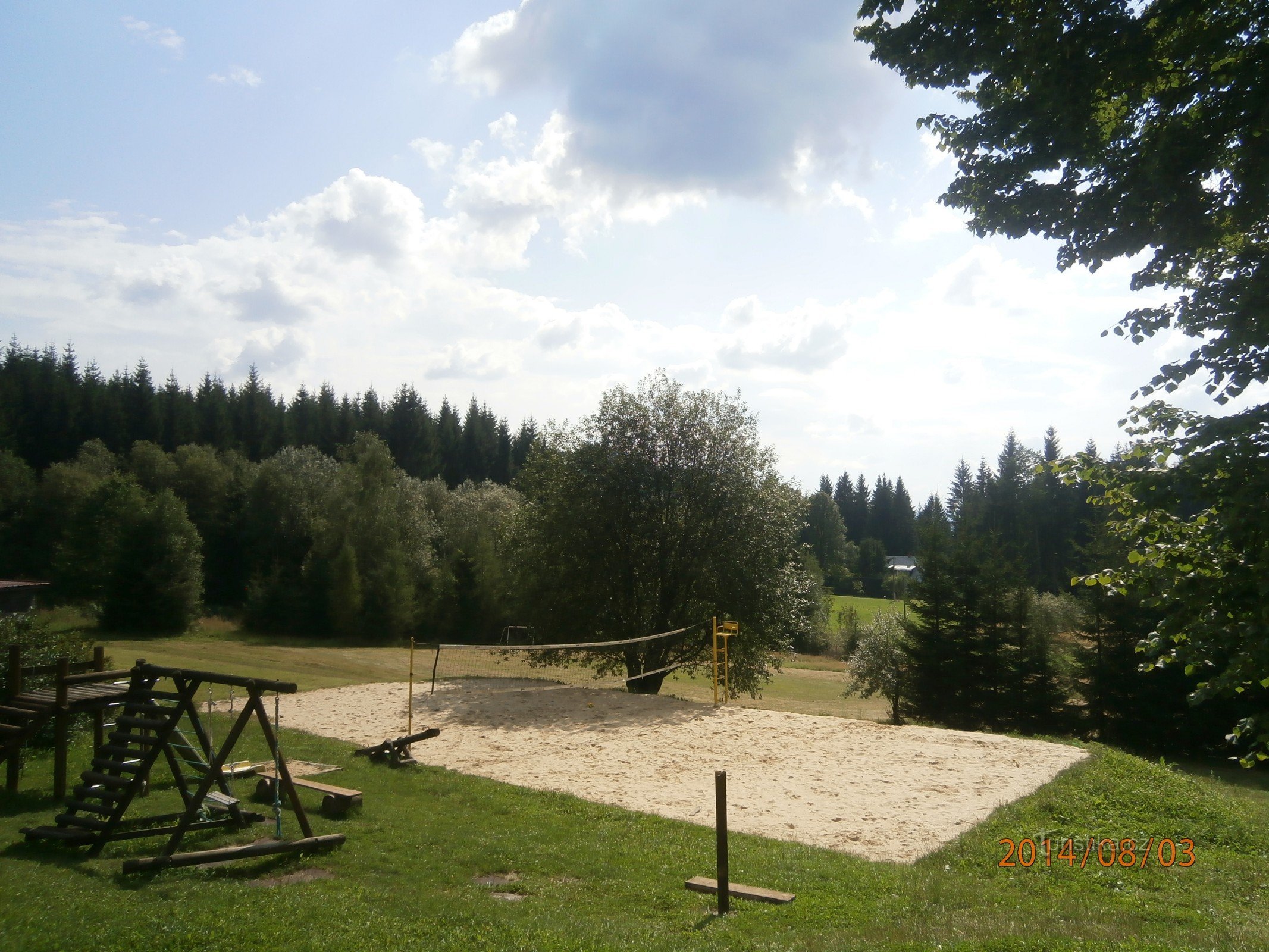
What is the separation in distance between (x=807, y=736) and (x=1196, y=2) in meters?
11.4

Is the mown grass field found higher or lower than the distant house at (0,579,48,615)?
lower

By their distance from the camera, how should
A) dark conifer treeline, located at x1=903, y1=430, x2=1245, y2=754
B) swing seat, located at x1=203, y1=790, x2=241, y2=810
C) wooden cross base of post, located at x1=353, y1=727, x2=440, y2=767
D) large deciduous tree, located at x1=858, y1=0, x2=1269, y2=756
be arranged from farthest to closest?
dark conifer treeline, located at x1=903, y1=430, x2=1245, y2=754 < wooden cross base of post, located at x1=353, y1=727, x2=440, y2=767 < swing seat, located at x1=203, y1=790, x2=241, y2=810 < large deciduous tree, located at x1=858, y1=0, x2=1269, y2=756

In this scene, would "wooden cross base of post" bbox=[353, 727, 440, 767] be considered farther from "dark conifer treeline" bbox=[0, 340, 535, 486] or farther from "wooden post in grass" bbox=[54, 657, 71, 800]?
"dark conifer treeline" bbox=[0, 340, 535, 486]

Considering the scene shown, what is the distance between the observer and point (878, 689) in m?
32.8

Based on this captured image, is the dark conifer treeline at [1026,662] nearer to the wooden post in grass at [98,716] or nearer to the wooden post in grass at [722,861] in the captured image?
the wooden post in grass at [722,861]

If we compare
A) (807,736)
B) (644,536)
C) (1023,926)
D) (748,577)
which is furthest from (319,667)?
(1023,926)

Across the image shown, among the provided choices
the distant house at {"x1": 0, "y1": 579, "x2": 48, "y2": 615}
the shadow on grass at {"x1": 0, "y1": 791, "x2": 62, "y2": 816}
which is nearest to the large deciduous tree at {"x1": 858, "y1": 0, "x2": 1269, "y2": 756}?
the shadow on grass at {"x1": 0, "y1": 791, "x2": 62, "y2": 816}

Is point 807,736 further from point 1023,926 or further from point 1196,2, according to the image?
point 1196,2

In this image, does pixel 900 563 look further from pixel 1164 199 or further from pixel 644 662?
pixel 1164 199

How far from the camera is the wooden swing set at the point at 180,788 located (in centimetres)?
716

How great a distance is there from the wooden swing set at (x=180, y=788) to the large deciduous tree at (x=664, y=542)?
1457 cm

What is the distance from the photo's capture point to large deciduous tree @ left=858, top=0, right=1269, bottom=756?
4590 millimetres
